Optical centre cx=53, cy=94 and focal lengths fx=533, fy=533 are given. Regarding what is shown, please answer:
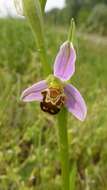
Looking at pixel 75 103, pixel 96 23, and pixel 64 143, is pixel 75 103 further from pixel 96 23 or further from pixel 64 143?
pixel 96 23

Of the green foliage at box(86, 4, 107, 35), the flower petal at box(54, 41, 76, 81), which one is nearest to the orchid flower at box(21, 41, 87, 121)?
the flower petal at box(54, 41, 76, 81)

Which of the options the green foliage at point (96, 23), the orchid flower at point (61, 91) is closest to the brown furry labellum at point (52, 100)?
the orchid flower at point (61, 91)

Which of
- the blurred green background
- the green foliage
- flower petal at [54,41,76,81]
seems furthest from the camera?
the green foliage

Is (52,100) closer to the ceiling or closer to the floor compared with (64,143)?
closer to the ceiling

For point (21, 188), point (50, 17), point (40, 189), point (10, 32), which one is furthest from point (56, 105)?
point (50, 17)

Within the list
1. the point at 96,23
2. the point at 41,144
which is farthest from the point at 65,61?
the point at 96,23

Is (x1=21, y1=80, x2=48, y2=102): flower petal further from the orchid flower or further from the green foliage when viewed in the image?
the green foliage

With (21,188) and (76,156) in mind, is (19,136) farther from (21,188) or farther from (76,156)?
(21,188)
